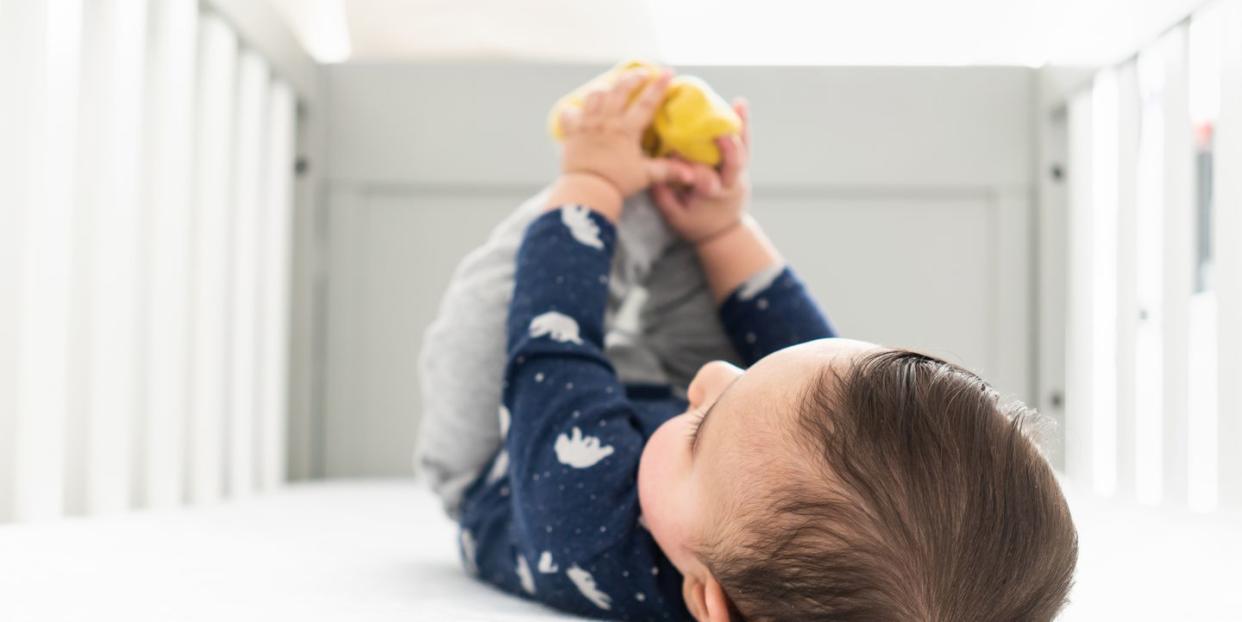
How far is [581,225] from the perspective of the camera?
2.83 ft

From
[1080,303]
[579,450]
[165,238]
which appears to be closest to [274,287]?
[165,238]

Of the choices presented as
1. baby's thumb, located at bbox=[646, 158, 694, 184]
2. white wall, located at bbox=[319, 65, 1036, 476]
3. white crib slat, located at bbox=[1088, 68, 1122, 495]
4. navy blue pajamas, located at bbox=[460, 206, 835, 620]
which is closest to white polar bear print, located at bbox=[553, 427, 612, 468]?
navy blue pajamas, located at bbox=[460, 206, 835, 620]

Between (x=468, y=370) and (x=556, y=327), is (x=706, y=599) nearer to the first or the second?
(x=556, y=327)

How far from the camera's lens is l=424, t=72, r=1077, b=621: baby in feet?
1.64

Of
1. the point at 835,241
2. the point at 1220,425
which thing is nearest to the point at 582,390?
the point at 1220,425

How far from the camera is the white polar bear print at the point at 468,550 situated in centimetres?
86

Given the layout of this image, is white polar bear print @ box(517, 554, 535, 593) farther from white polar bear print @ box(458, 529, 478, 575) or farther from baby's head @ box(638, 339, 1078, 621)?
baby's head @ box(638, 339, 1078, 621)

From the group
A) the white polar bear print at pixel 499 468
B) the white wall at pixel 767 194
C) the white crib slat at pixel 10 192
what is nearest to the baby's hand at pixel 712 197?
the white polar bear print at pixel 499 468

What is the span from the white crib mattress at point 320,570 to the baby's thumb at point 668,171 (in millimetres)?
324

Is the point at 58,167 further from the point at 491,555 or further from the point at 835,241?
the point at 835,241

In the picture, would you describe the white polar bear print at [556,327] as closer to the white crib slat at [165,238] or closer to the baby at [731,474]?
the baby at [731,474]

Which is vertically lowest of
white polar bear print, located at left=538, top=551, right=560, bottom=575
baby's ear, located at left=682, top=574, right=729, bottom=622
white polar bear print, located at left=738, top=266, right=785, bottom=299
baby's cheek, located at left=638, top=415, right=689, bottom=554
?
white polar bear print, located at left=538, top=551, right=560, bottom=575

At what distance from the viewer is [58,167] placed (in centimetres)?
82

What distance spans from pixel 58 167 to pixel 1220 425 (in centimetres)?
84
